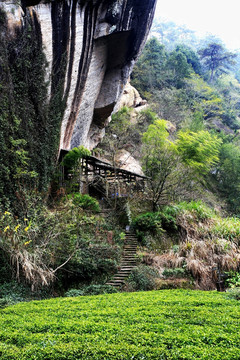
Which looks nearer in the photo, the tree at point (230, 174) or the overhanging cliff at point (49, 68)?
the overhanging cliff at point (49, 68)

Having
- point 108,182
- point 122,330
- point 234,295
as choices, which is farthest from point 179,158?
point 122,330

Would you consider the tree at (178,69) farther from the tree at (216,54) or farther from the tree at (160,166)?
the tree at (160,166)

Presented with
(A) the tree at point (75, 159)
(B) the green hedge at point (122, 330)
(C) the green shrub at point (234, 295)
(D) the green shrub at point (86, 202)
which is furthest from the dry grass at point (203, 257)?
(A) the tree at point (75, 159)

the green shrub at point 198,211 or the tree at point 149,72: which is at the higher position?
the tree at point 149,72

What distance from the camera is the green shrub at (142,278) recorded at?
26.1 ft

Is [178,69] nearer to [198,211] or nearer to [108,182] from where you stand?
[108,182]

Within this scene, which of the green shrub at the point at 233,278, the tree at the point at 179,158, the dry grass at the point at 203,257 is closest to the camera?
the green shrub at the point at 233,278

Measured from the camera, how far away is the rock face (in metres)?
9.07

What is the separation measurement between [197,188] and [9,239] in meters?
13.1

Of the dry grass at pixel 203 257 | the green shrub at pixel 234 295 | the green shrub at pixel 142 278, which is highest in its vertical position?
the green shrub at pixel 234 295

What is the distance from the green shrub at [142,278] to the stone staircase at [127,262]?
0.27 meters

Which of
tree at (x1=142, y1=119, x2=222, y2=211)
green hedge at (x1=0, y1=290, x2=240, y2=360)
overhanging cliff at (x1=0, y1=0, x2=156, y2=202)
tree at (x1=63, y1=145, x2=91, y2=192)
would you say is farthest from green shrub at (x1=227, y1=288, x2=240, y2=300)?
tree at (x1=63, y1=145, x2=91, y2=192)

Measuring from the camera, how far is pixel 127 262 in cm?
937

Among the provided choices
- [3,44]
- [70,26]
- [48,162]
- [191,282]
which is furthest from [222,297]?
[70,26]
